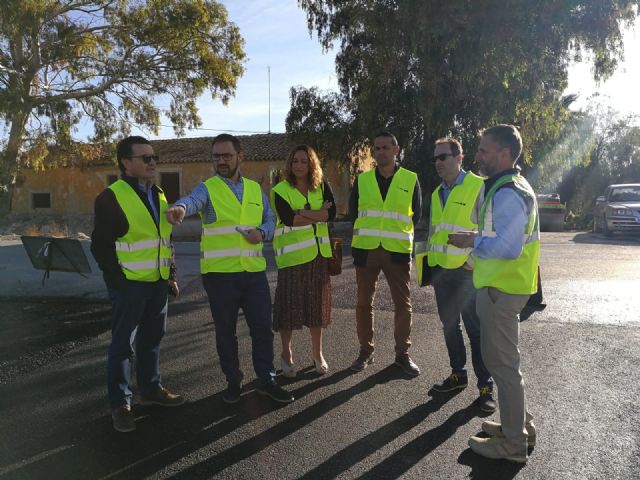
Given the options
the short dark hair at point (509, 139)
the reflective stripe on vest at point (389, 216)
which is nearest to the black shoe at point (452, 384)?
the reflective stripe on vest at point (389, 216)

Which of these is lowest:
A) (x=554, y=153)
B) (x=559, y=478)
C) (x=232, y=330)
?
(x=559, y=478)

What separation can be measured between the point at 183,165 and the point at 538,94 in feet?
56.4

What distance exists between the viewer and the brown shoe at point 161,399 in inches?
154

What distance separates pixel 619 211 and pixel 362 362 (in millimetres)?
16115

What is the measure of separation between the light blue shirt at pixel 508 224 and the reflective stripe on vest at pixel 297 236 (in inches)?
70.8

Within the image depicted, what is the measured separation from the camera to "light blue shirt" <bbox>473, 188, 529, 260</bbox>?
298 centimetres

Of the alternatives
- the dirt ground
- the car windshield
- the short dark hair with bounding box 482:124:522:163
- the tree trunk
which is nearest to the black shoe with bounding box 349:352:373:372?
the short dark hair with bounding box 482:124:522:163

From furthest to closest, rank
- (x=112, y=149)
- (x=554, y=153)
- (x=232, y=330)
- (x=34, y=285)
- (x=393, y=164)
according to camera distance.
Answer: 1. (x=112, y=149)
2. (x=554, y=153)
3. (x=34, y=285)
4. (x=393, y=164)
5. (x=232, y=330)

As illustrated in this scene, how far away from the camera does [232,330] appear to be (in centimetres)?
Answer: 394

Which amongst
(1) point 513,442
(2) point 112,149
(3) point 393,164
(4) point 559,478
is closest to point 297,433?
(1) point 513,442

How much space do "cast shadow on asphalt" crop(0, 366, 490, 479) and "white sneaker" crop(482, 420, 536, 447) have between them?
0.78 feet

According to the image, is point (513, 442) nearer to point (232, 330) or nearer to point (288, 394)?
point (288, 394)

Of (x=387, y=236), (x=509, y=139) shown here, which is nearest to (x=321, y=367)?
(x=387, y=236)

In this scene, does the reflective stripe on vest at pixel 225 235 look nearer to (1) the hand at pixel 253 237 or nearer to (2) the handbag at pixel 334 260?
(1) the hand at pixel 253 237
